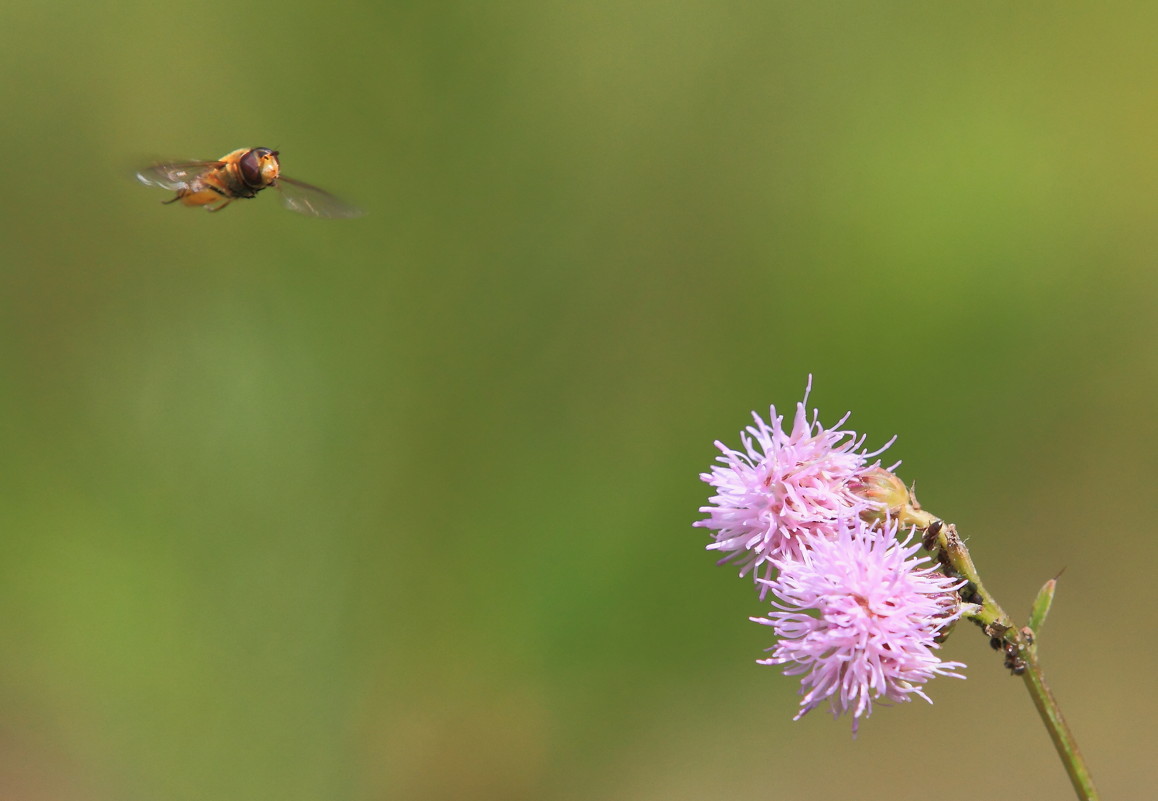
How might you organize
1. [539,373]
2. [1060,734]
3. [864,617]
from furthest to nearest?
[539,373] → [864,617] → [1060,734]

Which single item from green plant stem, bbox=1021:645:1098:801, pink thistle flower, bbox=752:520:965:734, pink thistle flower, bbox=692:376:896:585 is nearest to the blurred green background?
pink thistle flower, bbox=692:376:896:585

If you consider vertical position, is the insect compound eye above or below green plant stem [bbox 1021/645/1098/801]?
above

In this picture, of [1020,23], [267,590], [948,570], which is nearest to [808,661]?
[948,570]

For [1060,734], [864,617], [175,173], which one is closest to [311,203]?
[175,173]

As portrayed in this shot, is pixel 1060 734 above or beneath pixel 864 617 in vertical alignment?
beneath

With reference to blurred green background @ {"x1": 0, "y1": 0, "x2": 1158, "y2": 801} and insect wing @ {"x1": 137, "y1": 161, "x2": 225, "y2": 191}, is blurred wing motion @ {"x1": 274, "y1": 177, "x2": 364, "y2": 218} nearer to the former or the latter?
insect wing @ {"x1": 137, "y1": 161, "x2": 225, "y2": 191}

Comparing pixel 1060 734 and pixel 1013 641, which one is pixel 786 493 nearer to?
pixel 1013 641

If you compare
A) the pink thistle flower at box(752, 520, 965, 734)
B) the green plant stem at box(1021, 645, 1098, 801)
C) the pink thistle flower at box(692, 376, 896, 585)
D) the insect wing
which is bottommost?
the green plant stem at box(1021, 645, 1098, 801)

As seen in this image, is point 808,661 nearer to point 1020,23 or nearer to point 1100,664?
point 1100,664
